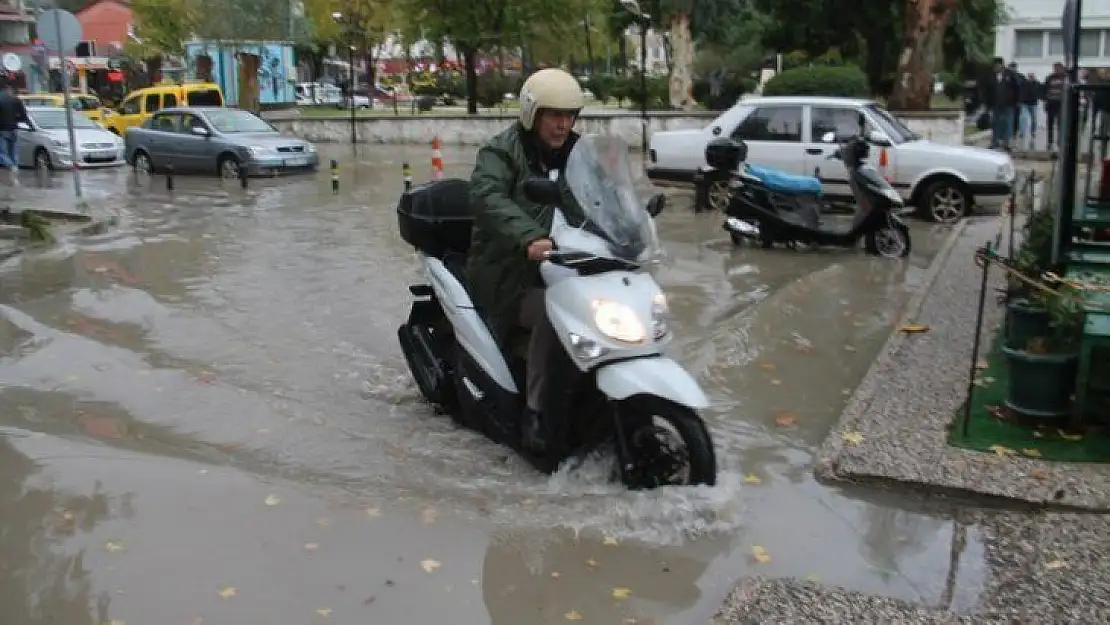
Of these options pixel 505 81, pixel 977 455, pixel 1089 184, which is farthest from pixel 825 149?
pixel 505 81

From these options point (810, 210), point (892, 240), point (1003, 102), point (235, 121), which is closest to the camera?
point (892, 240)

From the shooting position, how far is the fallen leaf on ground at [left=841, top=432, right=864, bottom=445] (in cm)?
577

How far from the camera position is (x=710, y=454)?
4.87m

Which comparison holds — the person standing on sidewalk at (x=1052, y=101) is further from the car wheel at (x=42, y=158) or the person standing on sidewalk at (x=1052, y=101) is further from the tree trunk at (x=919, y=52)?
the car wheel at (x=42, y=158)

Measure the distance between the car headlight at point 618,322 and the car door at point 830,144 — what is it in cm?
1025

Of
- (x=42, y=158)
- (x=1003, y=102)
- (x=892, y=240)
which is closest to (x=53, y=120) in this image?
(x=42, y=158)

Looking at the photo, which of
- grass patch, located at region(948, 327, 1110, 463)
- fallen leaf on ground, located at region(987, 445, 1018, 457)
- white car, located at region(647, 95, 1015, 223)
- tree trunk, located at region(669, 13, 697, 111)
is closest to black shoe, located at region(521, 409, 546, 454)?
grass patch, located at region(948, 327, 1110, 463)

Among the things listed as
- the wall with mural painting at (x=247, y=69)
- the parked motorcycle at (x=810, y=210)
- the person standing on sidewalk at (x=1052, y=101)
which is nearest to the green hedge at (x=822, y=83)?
the person standing on sidewalk at (x=1052, y=101)

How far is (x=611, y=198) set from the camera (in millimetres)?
5109

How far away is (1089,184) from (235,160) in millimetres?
16687

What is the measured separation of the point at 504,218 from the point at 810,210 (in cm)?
804

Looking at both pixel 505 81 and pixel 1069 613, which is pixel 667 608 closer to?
pixel 1069 613

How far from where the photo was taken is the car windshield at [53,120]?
2378cm

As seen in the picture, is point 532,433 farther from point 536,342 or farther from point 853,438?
point 853,438
